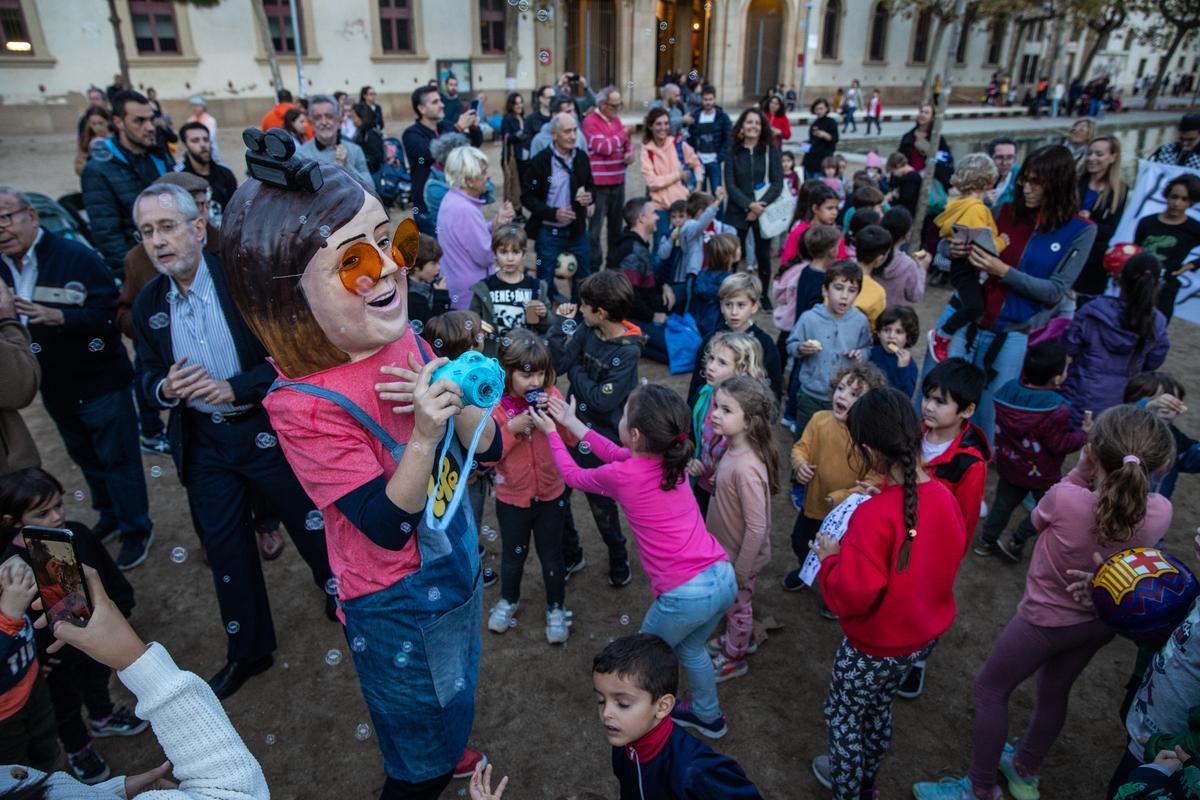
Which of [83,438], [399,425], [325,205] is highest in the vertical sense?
[325,205]

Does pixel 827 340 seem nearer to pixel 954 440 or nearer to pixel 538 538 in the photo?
pixel 954 440

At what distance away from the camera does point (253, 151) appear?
1.73m

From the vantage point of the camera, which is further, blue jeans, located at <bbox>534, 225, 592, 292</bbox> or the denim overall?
blue jeans, located at <bbox>534, 225, 592, 292</bbox>

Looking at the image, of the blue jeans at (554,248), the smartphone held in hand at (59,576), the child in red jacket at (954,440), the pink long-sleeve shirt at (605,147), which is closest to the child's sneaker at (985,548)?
the child in red jacket at (954,440)

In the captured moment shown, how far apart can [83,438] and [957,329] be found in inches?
202

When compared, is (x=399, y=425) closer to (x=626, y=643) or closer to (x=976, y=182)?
(x=626, y=643)

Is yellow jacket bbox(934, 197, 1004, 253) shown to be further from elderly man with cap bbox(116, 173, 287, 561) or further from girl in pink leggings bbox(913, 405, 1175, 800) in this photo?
elderly man with cap bbox(116, 173, 287, 561)

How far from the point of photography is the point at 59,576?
129cm

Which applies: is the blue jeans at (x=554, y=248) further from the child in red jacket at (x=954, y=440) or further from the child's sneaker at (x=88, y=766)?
the child's sneaker at (x=88, y=766)

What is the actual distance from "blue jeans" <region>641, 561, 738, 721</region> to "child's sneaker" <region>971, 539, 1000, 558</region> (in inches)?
85.0

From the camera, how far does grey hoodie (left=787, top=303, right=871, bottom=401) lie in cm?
412

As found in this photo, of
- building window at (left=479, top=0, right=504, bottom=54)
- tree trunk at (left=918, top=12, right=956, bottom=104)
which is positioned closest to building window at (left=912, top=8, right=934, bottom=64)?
building window at (left=479, top=0, right=504, bottom=54)

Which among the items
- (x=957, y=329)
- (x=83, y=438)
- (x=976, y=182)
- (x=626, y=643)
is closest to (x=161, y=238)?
(x=83, y=438)

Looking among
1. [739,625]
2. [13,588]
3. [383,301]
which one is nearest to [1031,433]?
[739,625]
